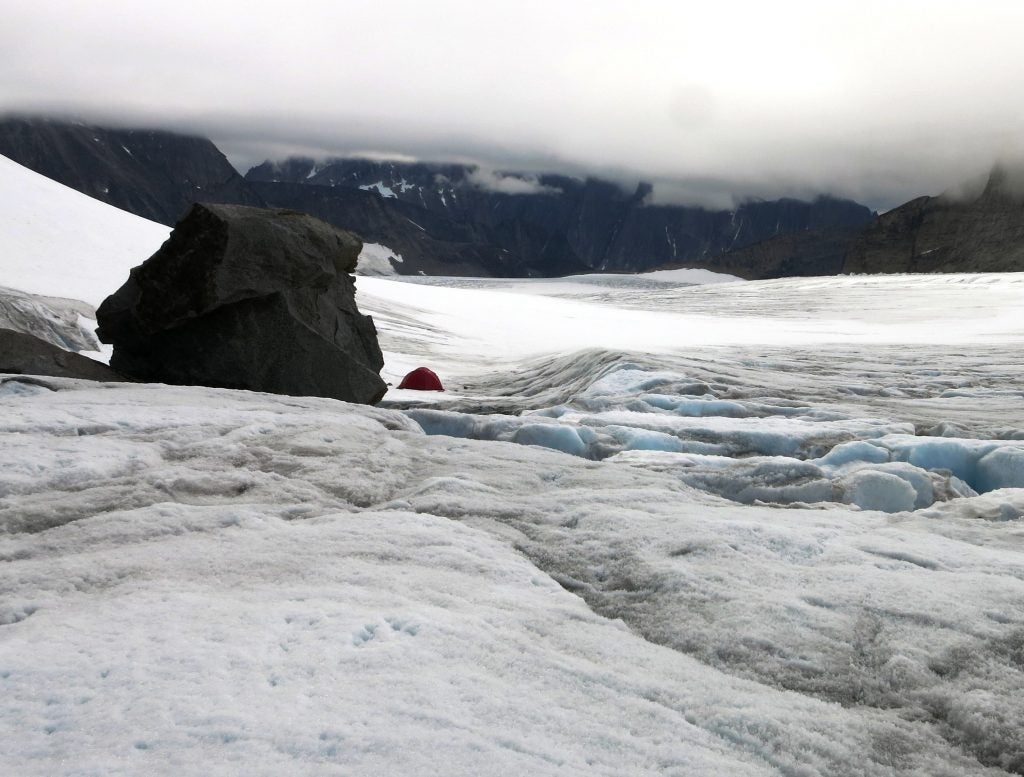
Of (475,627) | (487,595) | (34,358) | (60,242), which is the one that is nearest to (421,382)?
(34,358)

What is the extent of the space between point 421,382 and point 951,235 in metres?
138

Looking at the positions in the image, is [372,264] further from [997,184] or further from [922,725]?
[922,725]

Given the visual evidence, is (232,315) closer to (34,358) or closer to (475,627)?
(34,358)

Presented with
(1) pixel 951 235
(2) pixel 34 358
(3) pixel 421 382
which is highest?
(1) pixel 951 235

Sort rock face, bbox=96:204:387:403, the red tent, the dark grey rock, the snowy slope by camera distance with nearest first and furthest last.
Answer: the dark grey rock < rock face, bbox=96:204:387:403 < the red tent < the snowy slope

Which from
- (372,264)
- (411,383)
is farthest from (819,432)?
(372,264)

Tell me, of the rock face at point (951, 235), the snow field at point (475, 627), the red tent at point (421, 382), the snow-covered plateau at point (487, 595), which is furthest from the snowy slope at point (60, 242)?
the rock face at point (951, 235)

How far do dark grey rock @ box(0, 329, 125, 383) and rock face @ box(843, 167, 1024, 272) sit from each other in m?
129

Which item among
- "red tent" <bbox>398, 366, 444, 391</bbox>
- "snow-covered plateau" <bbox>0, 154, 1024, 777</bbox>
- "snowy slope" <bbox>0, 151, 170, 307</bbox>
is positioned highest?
"snowy slope" <bbox>0, 151, 170, 307</bbox>

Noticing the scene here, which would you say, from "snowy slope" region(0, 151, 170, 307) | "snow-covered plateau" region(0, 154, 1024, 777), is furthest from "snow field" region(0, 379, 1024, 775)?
"snowy slope" region(0, 151, 170, 307)

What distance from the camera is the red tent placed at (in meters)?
15.0

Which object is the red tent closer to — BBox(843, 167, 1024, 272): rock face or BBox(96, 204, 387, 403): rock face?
BBox(96, 204, 387, 403): rock face

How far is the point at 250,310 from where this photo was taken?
10852mm

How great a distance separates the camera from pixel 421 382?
15.0 metres
